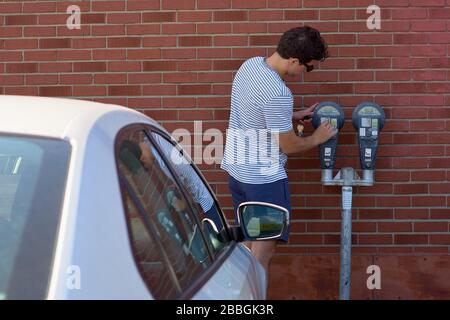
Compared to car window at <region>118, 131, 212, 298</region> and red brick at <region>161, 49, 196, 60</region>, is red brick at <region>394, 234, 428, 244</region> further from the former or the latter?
car window at <region>118, 131, 212, 298</region>

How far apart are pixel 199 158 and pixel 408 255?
5.45 feet

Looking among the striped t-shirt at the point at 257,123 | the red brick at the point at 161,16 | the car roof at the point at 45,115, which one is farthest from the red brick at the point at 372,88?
the car roof at the point at 45,115

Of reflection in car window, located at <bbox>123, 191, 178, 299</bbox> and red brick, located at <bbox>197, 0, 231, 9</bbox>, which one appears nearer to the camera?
reflection in car window, located at <bbox>123, 191, 178, 299</bbox>

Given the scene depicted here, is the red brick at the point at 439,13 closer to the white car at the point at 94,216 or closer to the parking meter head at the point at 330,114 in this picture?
the parking meter head at the point at 330,114

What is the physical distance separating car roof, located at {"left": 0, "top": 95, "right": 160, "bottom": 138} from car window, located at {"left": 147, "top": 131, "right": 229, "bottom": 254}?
1.64 ft

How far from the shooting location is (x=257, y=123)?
485 cm

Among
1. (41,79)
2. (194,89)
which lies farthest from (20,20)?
(194,89)

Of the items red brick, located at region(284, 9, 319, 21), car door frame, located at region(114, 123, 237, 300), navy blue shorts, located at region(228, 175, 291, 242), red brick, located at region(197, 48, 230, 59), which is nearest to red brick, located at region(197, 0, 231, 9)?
red brick, located at region(197, 48, 230, 59)

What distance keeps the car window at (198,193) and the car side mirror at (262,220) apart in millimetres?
101

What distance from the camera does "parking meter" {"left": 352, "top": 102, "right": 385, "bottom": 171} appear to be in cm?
519

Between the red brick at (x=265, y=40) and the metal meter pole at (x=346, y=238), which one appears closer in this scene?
the metal meter pole at (x=346, y=238)

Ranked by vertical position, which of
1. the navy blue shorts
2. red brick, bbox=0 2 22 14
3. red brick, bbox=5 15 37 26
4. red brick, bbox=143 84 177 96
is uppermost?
red brick, bbox=0 2 22 14

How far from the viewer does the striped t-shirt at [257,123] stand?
474cm

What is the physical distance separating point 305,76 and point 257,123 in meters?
1.00
